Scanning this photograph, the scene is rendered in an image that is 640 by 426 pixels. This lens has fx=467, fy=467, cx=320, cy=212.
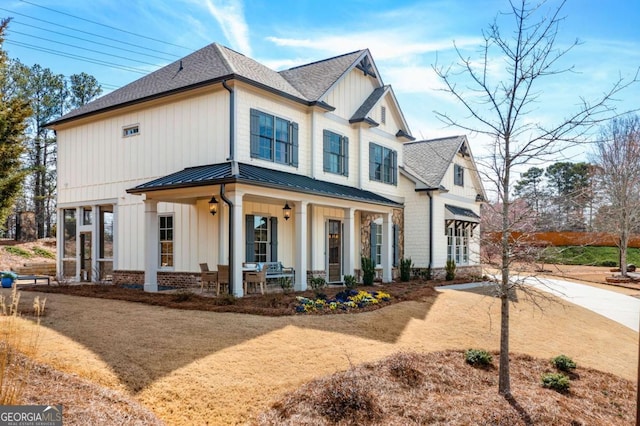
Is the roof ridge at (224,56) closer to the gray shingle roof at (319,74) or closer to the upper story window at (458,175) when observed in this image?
the gray shingle roof at (319,74)

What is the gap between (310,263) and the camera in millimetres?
15961

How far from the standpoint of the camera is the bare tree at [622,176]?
28.1 m

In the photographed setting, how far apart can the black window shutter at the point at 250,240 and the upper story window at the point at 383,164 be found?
6559 millimetres

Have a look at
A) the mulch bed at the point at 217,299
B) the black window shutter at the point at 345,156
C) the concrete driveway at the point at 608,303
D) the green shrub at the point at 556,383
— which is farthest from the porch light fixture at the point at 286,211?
the green shrub at the point at 556,383

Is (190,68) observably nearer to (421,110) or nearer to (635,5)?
(421,110)

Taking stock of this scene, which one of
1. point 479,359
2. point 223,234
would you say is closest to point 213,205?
point 223,234

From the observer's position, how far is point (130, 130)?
15859 mm

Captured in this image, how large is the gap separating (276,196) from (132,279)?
634cm

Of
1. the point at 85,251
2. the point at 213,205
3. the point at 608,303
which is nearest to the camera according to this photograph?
the point at 213,205

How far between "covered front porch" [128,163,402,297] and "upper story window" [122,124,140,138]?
233 cm

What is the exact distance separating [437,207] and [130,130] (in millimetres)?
13325

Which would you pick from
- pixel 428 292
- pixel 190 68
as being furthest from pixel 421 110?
pixel 190 68

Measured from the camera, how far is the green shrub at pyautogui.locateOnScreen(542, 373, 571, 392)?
22.6 feet

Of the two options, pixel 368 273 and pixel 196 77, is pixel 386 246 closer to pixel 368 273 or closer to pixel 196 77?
pixel 368 273
